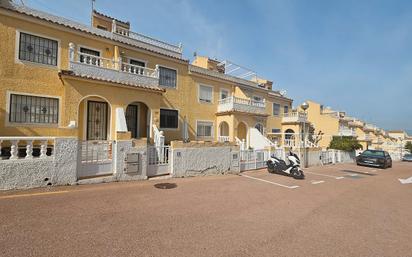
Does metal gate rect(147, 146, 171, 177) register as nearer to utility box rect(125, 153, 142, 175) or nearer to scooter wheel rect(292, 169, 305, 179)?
utility box rect(125, 153, 142, 175)

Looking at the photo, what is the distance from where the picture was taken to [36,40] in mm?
10359

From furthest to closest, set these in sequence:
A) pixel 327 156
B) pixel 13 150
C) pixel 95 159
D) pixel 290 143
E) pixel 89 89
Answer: pixel 327 156 < pixel 290 143 < pixel 89 89 < pixel 95 159 < pixel 13 150

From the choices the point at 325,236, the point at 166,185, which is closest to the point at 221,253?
the point at 325,236

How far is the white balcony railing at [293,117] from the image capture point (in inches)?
965

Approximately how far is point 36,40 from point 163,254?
40.6ft

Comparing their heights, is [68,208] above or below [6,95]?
below

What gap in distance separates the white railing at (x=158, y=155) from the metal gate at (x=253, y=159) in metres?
4.80

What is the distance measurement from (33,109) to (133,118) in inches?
193

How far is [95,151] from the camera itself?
810 centimetres

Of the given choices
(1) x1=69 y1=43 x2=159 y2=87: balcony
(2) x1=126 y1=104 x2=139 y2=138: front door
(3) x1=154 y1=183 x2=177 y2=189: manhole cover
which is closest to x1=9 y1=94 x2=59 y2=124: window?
(1) x1=69 y1=43 x2=159 y2=87: balcony

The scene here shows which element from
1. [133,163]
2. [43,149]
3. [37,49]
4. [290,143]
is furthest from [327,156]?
[37,49]

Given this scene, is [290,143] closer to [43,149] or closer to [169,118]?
[169,118]

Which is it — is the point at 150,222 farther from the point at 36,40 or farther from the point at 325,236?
the point at 36,40

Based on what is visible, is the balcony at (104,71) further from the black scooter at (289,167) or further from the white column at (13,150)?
the black scooter at (289,167)
